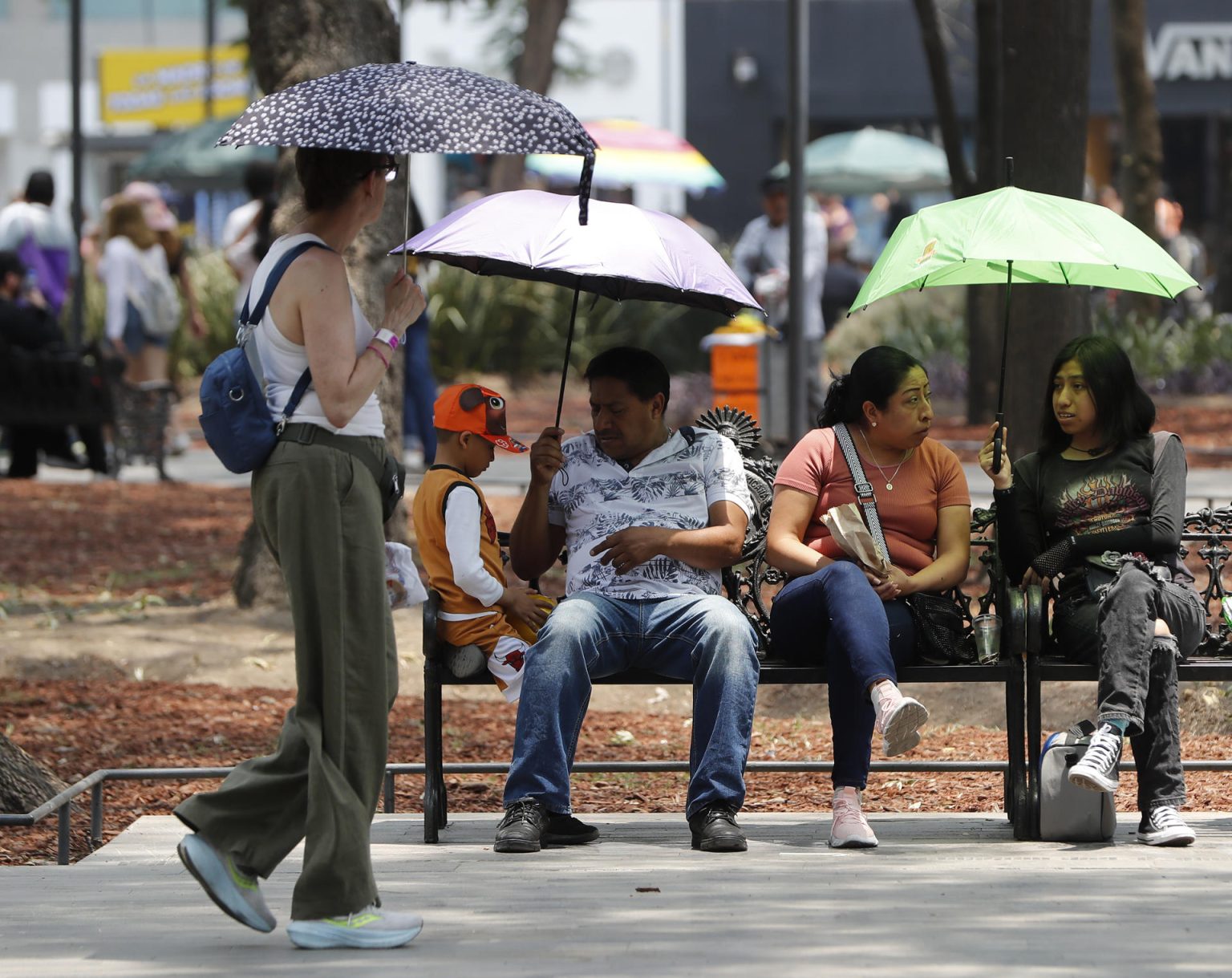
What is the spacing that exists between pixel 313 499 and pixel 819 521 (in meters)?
2.04

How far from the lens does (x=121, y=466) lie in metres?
16.4

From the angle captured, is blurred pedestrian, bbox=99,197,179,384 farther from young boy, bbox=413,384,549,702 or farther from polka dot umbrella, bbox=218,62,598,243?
polka dot umbrella, bbox=218,62,598,243

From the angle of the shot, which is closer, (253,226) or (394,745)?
(394,745)

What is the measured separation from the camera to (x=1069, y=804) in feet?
18.6

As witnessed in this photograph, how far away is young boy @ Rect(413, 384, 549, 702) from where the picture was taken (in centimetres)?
579

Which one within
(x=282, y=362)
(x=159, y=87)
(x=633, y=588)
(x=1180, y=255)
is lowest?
(x=633, y=588)

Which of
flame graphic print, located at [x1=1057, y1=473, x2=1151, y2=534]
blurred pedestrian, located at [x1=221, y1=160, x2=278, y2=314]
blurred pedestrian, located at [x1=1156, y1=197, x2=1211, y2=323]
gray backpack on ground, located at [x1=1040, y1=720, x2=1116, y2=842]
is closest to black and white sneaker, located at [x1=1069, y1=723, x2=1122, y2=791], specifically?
gray backpack on ground, located at [x1=1040, y1=720, x2=1116, y2=842]

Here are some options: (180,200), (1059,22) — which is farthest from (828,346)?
(180,200)

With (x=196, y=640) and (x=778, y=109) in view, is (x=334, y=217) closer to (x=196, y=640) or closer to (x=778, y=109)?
(x=196, y=640)

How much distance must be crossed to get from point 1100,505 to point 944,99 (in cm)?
1055

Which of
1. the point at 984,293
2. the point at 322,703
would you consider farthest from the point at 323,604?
the point at 984,293

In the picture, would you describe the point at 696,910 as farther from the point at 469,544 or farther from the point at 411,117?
the point at 411,117

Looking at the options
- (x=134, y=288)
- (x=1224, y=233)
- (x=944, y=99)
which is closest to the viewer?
(x=944, y=99)

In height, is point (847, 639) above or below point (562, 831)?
above
